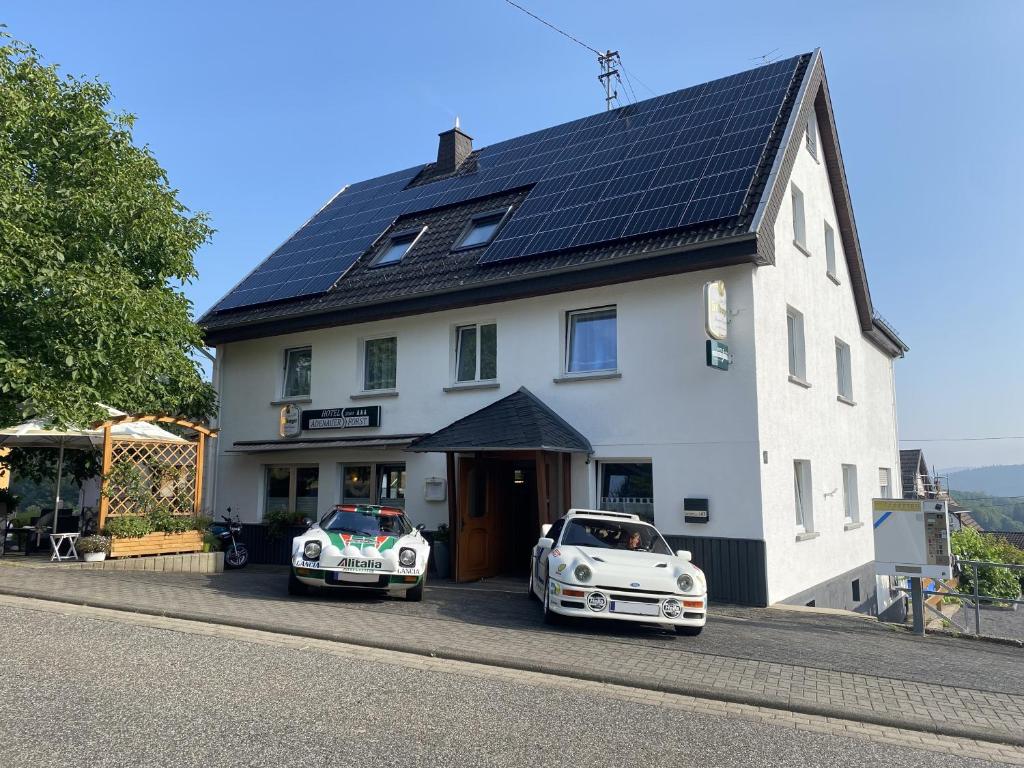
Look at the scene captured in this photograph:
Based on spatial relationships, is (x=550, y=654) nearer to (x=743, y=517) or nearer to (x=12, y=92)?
(x=743, y=517)

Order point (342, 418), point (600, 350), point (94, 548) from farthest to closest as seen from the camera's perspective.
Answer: point (342, 418), point (600, 350), point (94, 548)

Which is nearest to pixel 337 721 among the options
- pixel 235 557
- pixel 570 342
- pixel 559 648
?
pixel 559 648

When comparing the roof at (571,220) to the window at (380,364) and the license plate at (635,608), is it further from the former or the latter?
the license plate at (635,608)

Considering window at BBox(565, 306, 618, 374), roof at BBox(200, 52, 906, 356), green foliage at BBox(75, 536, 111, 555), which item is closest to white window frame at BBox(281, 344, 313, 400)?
roof at BBox(200, 52, 906, 356)

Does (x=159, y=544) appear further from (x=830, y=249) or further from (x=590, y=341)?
(x=830, y=249)

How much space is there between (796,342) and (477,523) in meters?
7.09

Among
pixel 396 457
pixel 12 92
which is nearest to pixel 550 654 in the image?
pixel 396 457

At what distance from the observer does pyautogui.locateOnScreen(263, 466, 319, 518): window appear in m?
17.4

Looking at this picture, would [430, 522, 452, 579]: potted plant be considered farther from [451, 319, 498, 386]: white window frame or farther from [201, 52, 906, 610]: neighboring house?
[451, 319, 498, 386]: white window frame

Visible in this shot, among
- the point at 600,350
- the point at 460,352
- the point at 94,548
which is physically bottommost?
the point at 94,548

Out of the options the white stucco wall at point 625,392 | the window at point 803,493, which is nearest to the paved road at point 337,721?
the white stucco wall at point 625,392

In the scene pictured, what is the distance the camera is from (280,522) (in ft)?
55.6

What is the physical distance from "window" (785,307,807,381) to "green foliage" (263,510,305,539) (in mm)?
10679

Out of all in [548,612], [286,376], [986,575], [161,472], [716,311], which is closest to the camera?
[548,612]
